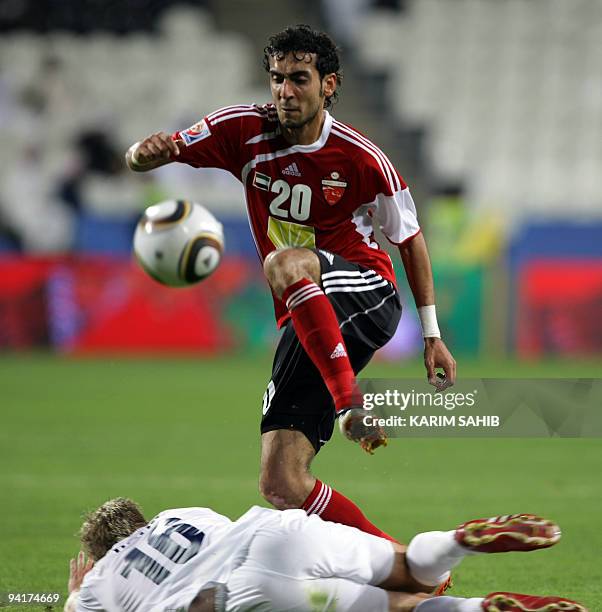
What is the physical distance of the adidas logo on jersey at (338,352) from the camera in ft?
14.4

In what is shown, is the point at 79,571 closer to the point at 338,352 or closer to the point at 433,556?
the point at 338,352

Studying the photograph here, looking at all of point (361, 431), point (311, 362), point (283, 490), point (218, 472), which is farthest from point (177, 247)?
point (218, 472)

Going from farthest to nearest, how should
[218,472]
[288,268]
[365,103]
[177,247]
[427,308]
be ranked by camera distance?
1. [365,103]
2. [218,472]
3. [177,247]
4. [427,308]
5. [288,268]

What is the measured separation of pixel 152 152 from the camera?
4.83m

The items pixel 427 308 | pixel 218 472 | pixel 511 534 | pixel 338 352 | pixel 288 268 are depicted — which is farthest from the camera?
pixel 218 472

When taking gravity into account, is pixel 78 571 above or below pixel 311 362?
below

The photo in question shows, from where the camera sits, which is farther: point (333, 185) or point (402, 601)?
point (333, 185)

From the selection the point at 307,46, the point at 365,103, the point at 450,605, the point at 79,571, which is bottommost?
the point at 450,605

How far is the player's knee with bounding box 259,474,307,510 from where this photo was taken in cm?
483

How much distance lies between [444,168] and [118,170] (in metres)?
4.83

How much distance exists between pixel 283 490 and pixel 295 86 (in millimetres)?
1569

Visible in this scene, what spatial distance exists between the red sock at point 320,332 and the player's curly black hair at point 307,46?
915 millimetres

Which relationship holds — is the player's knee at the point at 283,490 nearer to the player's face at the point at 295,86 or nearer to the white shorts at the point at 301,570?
the white shorts at the point at 301,570

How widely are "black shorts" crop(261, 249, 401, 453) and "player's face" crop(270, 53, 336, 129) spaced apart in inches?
21.8
